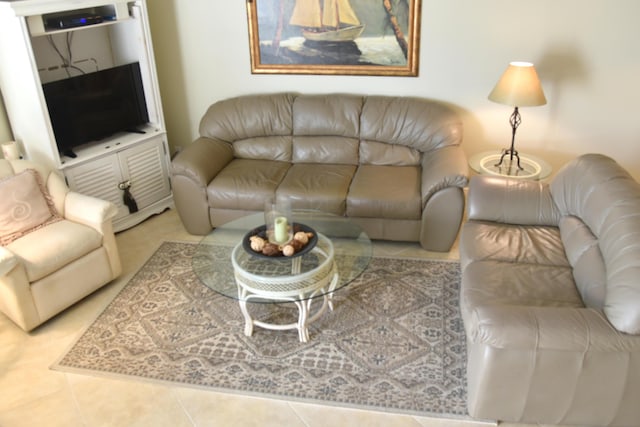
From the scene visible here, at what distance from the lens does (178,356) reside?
296 centimetres

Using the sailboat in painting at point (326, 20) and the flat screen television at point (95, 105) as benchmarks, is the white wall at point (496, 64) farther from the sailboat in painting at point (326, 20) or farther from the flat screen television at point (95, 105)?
the flat screen television at point (95, 105)

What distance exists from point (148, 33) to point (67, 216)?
1.63 metres

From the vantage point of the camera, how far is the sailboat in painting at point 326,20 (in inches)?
167

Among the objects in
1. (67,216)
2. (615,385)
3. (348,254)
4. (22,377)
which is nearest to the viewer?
(615,385)

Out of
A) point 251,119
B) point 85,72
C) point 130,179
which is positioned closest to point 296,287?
point 251,119

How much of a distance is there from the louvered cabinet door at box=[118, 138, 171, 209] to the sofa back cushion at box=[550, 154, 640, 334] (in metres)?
3.08

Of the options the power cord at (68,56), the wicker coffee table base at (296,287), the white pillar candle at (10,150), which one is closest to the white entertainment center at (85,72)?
the power cord at (68,56)

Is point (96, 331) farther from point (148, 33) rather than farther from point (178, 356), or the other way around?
point (148, 33)

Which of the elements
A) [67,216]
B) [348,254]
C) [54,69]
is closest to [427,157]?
[348,254]

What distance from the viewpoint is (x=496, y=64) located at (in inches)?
164

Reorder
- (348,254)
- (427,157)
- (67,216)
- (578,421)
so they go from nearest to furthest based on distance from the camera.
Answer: (578,421), (348,254), (67,216), (427,157)

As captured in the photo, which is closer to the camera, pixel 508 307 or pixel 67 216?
pixel 508 307

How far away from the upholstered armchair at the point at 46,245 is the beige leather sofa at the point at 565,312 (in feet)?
7.48

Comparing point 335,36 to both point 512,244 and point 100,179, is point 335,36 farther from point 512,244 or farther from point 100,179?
point 512,244
